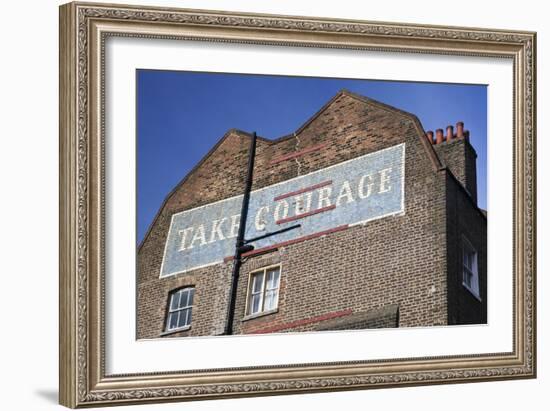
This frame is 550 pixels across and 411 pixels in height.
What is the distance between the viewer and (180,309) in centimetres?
839

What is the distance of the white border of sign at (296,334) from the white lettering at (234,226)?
751mm

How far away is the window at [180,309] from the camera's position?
8328 millimetres

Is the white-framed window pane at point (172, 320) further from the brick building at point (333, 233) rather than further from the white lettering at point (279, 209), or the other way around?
the white lettering at point (279, 209)

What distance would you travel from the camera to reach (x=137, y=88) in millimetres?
8086

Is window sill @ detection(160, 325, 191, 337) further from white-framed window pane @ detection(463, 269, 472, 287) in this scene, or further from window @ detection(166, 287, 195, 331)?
white-framed window pane @ detection(463, 269, 472, 287)

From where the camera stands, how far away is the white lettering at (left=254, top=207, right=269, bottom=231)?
28.6 feet

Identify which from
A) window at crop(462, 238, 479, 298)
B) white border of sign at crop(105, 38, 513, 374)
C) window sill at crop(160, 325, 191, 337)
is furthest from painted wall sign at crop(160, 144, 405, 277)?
window at crop(462, 238, 479, 298)

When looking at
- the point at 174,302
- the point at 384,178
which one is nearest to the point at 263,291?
the point at 174,302

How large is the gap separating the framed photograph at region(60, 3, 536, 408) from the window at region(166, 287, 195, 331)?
1 centimetres

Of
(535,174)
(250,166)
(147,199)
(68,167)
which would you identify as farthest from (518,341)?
(68,167)

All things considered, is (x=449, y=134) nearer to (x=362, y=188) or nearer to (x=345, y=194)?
(x=362, y=188)

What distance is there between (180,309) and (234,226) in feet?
2.42

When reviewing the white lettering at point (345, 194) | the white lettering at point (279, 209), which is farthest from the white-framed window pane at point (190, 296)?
the white lettering at point (345, 194)

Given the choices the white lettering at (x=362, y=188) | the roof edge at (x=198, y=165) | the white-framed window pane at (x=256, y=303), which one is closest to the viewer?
the roof edge at (x=198, y=165)
